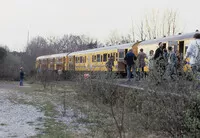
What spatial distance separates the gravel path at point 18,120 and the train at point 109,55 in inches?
156

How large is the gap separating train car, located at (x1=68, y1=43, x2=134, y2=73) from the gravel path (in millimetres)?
9514

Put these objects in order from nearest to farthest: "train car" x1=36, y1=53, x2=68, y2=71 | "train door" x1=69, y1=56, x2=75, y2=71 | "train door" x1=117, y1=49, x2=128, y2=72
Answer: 1. "train door" x1=117, y1=49, x2=128, y2=72
2. "train door" x1=69, y1=56, x2=75, y2=71
3. "train car" x1=36, y1=53, x2=68, y2=71

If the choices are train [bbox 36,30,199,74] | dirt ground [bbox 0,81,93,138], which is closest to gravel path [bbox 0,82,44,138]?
dirt ground [bbox 0,81,93,138]

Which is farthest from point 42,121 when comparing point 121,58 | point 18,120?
point 121,58

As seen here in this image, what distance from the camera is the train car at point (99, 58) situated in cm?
2608

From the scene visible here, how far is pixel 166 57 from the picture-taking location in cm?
767

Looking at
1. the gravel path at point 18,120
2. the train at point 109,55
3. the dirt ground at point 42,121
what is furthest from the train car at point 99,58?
the gravel path at point 18,120

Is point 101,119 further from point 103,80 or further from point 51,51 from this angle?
point 51,51

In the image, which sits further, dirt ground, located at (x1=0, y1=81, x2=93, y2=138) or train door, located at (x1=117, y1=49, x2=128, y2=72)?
train door, located at (x1=117, y1=49, x2=128, y2=72)

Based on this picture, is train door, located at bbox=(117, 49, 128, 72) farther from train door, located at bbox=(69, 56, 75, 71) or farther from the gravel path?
train door, located at bbox=(69, 56, 75, 71)

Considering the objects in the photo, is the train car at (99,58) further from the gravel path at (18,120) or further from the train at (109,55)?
the gravel path at (18,120)

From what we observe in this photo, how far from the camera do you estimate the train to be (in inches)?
745

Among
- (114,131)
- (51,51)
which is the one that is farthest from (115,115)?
(51,51)

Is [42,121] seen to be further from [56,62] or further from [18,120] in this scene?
[56,62]
